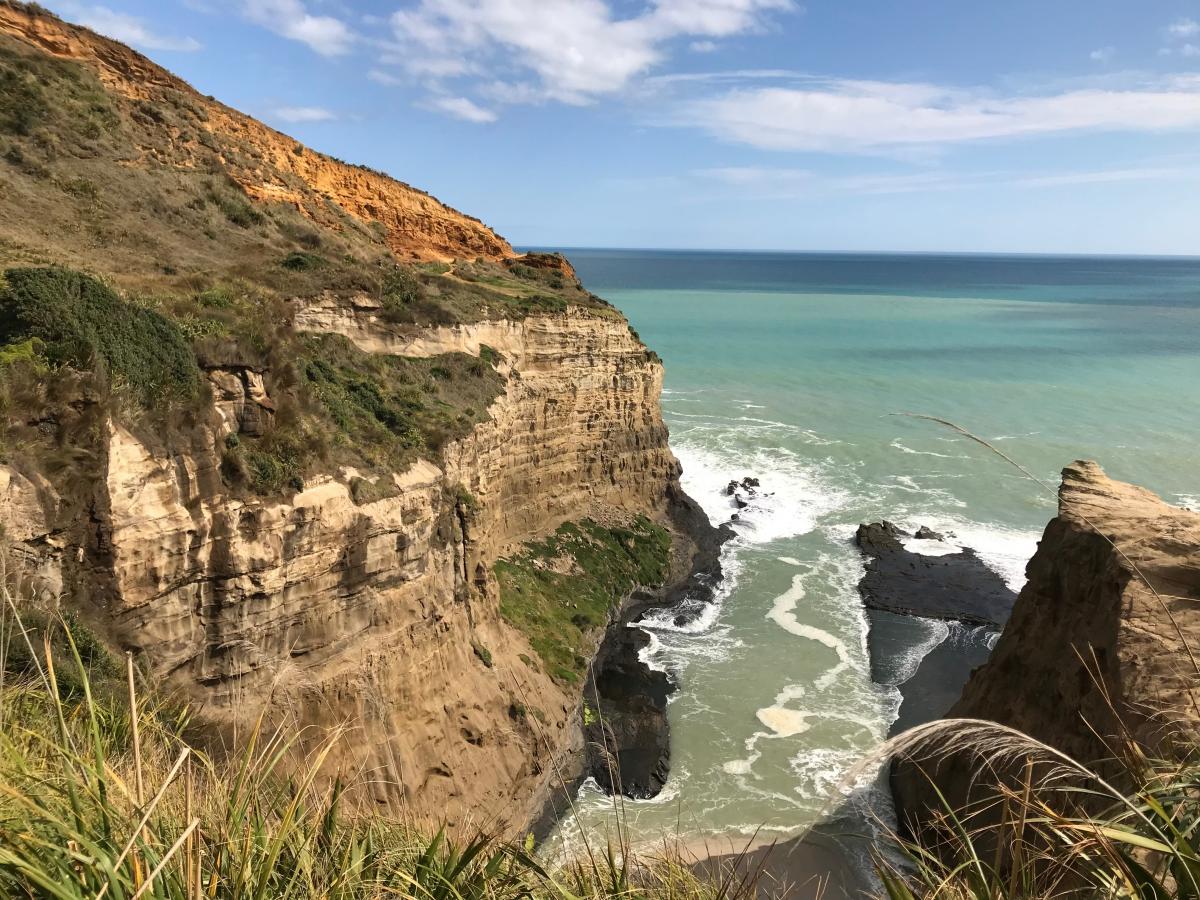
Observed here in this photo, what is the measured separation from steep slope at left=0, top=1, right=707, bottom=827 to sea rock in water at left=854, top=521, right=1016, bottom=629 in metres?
8.69

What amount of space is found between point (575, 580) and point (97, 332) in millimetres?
19286

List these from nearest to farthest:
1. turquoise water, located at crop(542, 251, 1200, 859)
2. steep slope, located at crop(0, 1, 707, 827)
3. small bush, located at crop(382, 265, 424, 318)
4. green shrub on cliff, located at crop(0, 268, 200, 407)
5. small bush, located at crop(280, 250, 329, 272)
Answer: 1. steep slope, located at crop(0, 1, 707, 827)
2. green shrub on cliff, located at crop(0, 268, 200, 407)
3. turquoise water, located at crop(542, 251, 1200, 859)
4. small bush, located at crop(280, 250, 329, 272)
5. small bush, located at crop(382, 265, 424, 318)

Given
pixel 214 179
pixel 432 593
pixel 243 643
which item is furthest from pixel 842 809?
pixel 214 179

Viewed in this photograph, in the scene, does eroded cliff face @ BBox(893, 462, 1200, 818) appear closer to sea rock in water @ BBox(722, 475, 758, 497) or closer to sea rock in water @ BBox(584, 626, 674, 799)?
sea rock in water @ BBox(584, 626, 674, 799)

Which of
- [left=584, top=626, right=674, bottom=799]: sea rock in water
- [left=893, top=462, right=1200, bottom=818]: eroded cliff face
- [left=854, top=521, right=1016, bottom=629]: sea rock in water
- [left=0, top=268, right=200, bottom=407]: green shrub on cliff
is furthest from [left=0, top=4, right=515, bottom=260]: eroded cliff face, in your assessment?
[left=893, top=462, right=1200, bottom=818]: eroded cliff face

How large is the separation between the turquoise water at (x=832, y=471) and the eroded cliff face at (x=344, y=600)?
389cm

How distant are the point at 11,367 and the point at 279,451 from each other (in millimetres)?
4783

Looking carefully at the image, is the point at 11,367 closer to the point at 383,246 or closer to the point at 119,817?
the point at 119,817

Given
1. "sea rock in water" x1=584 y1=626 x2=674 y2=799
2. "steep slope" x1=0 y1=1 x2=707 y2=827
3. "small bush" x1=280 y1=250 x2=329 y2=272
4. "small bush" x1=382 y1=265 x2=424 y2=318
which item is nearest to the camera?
"steep slope" x1=0 y1=1 x2=707 y2=827

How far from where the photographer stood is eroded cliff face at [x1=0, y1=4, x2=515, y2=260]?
29531 millimetres

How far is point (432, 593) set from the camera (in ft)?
61.7

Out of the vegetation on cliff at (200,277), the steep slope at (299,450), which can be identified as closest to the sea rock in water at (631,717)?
the steep slope at (299,450)

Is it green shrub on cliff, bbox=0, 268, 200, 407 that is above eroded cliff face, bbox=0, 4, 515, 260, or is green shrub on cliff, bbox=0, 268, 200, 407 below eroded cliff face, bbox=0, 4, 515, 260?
below

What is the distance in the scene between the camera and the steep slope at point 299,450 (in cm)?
1319
